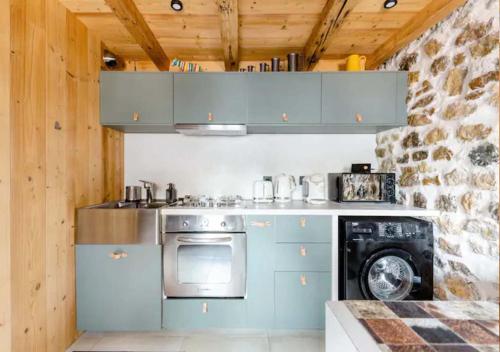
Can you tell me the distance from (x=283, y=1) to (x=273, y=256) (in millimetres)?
1835

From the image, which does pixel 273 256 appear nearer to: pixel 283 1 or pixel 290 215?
pixel 290 215

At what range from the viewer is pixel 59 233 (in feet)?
5.58

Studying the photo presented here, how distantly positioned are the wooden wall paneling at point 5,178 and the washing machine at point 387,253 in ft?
6.61

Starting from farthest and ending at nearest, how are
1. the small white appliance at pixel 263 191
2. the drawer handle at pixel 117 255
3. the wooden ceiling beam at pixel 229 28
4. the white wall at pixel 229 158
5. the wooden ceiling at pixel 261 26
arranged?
the white wall at pixel 229 158 → the small white appliance at pixel 263 191 → the drawer handle at pixel 117 255 → the wooden ceiling at pixel 261 26 → the wooden ceiling beam at pixel 229 28

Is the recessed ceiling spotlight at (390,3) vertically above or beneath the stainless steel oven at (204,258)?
above

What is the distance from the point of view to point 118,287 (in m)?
1.88

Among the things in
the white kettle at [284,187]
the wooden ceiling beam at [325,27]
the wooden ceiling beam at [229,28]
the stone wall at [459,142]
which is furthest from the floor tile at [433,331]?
the wooden ceiling beam at [229,28]

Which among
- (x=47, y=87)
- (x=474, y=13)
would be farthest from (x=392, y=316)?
(x=47, y=87)

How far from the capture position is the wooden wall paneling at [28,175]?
4.45 ft

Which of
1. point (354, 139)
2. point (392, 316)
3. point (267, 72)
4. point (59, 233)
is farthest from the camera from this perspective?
point (354, 139)

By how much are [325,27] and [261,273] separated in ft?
6.27

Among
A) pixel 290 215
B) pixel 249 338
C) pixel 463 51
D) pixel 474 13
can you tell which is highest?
pixel 474 13

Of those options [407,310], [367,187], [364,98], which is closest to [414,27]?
[364,98]

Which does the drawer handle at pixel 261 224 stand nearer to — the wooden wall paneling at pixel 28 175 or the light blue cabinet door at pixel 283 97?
the light blue cabinet door at pixel 283 97
